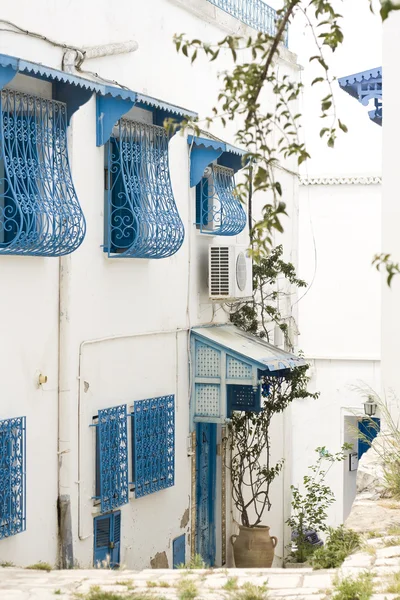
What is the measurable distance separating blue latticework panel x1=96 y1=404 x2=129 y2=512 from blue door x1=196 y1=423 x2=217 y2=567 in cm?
220

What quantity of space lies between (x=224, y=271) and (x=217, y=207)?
101 centimetres

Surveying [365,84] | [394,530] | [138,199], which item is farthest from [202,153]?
[394,530]

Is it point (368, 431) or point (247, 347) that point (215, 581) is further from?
point (247, 347)

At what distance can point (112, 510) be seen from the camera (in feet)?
31.6

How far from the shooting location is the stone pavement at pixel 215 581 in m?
5.61

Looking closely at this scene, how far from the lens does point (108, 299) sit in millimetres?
9688

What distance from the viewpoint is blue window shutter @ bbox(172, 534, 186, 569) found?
11062mm

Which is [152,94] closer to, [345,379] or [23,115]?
[23,115]

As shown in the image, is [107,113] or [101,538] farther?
[101,538]

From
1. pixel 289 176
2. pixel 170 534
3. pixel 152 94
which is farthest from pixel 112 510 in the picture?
pixel 289 176

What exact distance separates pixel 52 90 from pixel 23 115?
2.06ft

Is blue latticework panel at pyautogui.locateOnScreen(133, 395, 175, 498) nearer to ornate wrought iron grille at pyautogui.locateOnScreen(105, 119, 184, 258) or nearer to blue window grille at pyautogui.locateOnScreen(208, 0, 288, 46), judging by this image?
ornate wrought iron grille at pyautogui.locateOnScreen(105, 119, 184, 258)

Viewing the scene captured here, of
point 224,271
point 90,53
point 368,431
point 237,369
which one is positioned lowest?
point 368,431

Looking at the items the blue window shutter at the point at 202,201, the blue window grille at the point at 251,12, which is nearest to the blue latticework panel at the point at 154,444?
the blue window shutter at the point at 202,201
